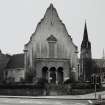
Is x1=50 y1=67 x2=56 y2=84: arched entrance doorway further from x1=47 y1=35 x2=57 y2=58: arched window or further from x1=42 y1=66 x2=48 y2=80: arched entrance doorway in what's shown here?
x1=47 y1=35 x2=57 y2=58: arched window

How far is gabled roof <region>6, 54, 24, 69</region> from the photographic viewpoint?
84.9 meters

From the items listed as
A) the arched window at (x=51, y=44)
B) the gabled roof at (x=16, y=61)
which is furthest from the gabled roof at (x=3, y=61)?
the arched window at (x=51, y=44)

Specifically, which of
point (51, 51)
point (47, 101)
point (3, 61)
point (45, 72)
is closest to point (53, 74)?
point (45, 72)

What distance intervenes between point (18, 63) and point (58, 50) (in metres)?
23.2

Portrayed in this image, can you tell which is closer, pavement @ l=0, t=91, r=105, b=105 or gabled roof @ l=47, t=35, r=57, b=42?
pavement @ l=0, t=91, r=105, b=105

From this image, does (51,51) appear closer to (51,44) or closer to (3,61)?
(51,44)

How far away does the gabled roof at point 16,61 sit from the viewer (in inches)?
3342

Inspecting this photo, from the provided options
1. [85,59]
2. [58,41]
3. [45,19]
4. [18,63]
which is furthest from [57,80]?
[85,59]

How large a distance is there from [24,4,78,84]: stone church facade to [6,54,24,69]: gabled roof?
1868 cm

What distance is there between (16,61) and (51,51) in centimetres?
2453

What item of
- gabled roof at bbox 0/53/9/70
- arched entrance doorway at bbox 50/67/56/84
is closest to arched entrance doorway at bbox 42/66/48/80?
arched entrance doorway at bbox 50/67/56/84

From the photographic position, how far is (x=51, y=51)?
212 ft

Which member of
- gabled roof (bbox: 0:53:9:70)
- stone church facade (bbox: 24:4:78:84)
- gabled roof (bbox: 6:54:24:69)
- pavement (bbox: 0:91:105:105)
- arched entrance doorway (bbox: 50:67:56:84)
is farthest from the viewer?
gabled roof (bbox: 0:53:9:70)

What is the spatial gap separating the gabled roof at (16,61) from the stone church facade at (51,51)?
18.7 m
